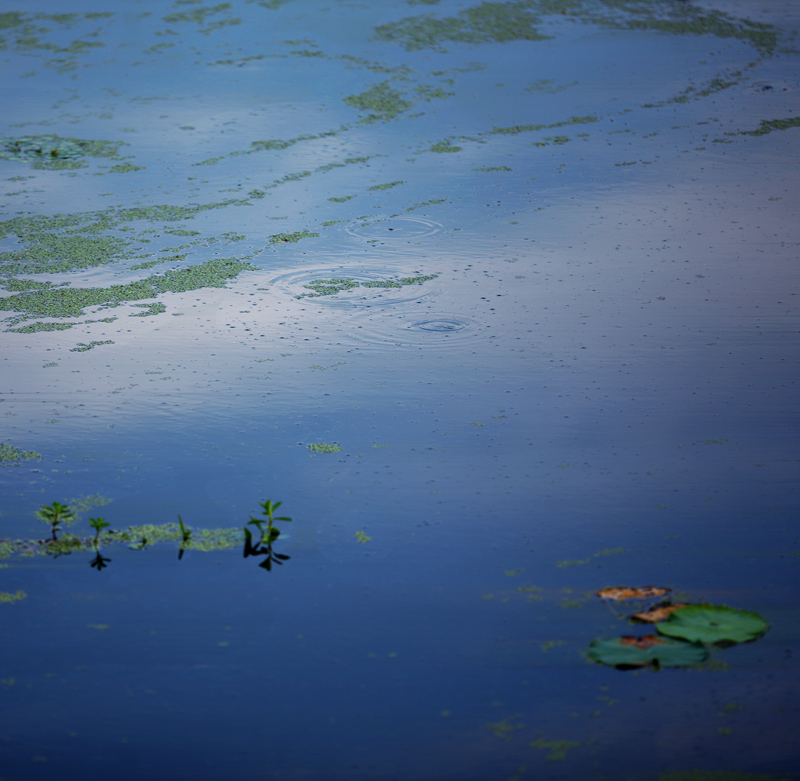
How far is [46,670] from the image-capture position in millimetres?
1982

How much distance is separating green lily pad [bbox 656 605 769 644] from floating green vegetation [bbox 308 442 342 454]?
108 cm

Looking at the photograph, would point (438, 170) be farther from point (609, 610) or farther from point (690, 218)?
point (609, 610)

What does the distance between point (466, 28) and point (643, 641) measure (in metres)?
6.32

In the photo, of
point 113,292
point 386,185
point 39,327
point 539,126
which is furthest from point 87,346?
point 539,126

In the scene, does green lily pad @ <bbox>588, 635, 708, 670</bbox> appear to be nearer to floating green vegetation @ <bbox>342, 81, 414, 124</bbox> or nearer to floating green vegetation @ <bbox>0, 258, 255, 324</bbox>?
floating green vegetation @ <bbox>0, 258, 255, 324</bbox>

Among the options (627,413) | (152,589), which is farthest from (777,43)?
(152,589)

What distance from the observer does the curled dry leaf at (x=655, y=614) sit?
6.64ft

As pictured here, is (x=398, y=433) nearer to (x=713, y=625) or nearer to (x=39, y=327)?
(x=713, y=625)

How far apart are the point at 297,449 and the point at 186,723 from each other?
1.03 m

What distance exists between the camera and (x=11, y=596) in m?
2.20

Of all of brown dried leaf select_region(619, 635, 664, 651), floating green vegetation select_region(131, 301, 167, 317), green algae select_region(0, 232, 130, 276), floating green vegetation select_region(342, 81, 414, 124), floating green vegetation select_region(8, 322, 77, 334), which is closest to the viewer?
brown dried leaf select_region(619, 635, 664, 651)

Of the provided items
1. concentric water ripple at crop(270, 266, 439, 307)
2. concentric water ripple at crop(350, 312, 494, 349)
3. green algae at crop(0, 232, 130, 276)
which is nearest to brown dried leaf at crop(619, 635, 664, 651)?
concentric water ripple at crop(350, 312, 494, 349)

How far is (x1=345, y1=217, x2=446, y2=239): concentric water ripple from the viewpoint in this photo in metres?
4.34

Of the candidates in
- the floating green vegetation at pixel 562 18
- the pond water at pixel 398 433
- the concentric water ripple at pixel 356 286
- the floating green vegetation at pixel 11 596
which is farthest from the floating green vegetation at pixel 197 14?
the floating green vegetation at pixel 11 596
